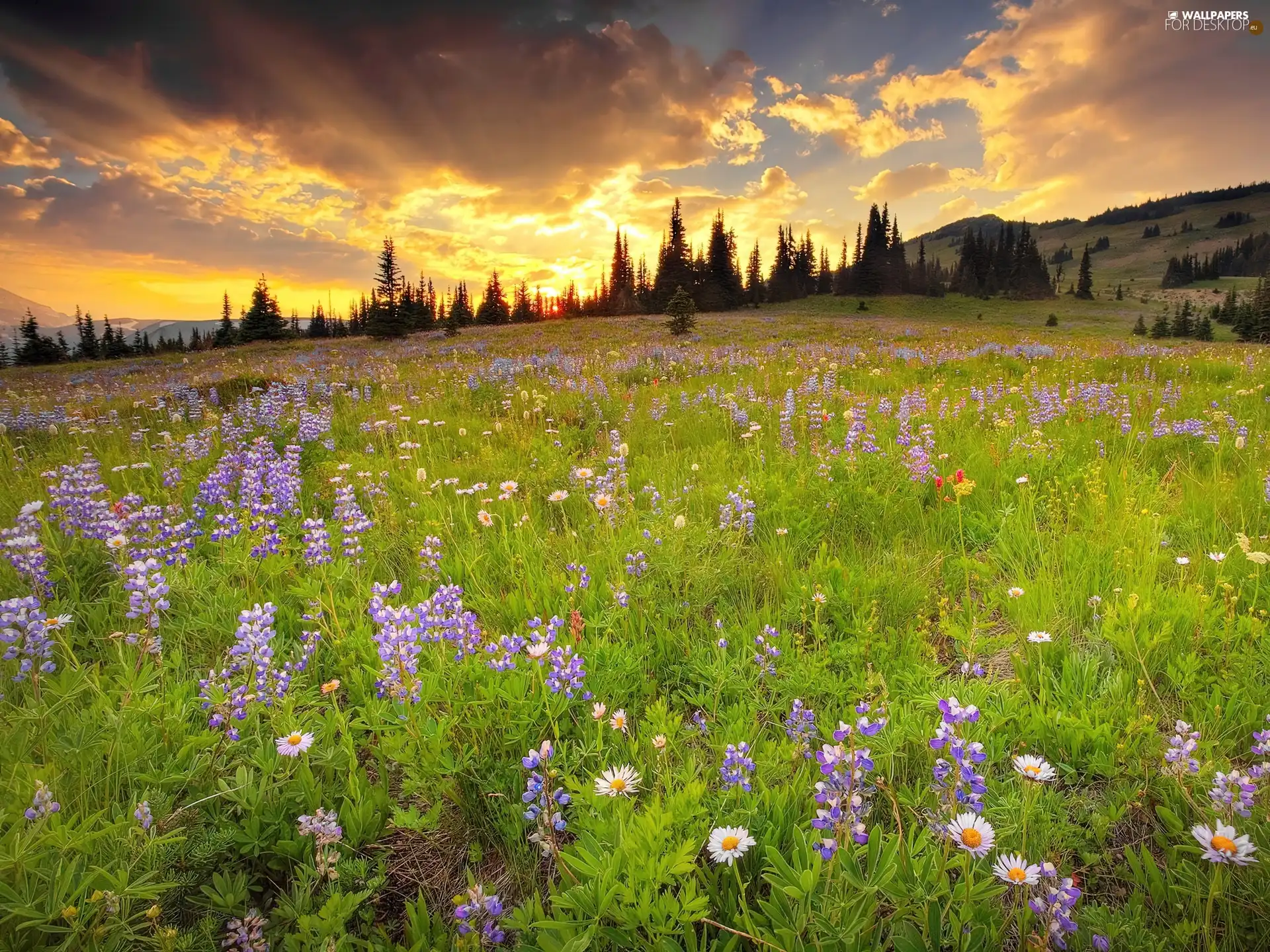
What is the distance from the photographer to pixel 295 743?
1.97m

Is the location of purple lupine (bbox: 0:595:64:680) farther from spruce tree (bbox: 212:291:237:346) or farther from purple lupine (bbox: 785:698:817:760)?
spruce tree (bbox: 212:291:237:346)

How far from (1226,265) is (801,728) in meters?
222

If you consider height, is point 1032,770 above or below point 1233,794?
above

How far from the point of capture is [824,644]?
2.94 m

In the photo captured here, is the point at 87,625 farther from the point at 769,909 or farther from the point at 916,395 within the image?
the point at 916,395

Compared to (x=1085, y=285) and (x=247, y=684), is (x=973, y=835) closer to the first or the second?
(x=247, y=684)

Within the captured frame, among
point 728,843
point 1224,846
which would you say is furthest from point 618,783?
point 1224,846

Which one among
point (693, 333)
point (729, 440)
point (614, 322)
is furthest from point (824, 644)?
point (614, 322)

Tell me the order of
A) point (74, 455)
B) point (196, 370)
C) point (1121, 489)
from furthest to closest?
point (196, 370), point (74, 455), point (1121, 489)

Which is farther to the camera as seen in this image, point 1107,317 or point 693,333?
point 1107,317

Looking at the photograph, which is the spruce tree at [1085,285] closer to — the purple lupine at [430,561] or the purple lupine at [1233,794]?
the purple lupine at [1233,794]

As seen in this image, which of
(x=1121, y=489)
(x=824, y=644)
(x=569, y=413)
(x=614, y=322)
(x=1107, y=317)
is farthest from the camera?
(x=1107, y=317)

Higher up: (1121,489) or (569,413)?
(569,413)

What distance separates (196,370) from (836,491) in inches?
861
